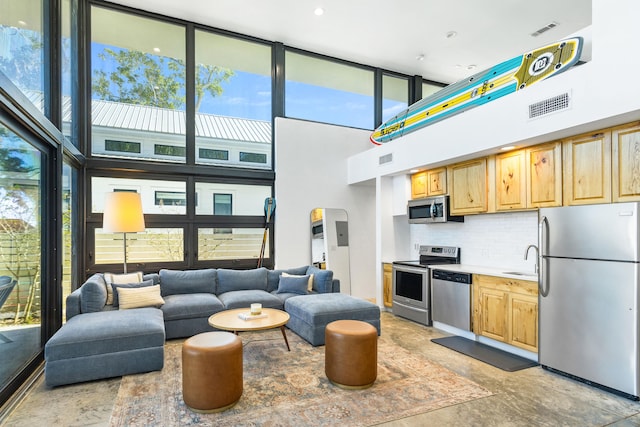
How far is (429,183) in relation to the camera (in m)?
5.17

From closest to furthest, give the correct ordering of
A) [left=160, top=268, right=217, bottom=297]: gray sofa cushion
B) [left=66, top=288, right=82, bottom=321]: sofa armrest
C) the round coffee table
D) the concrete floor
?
the concrete floor
the round coffee table
[left=66, top=288, right=82, bottom=321]: sofa armrest
[left=160, top=268, right=217, bottom=297]: gray sofa cushion

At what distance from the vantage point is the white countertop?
12.2 ft

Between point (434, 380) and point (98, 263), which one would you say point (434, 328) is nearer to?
point (434, 380)

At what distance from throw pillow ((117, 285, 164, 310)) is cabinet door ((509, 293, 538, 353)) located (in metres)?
3.87

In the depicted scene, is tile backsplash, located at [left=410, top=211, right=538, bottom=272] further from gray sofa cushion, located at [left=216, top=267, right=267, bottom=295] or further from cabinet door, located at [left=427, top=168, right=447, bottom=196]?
gray sofa cushion, located at [left=216, top=267, right=267, bottom=295]

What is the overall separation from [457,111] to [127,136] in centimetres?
458

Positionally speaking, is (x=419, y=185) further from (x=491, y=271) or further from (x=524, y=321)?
(x=524, y=321)

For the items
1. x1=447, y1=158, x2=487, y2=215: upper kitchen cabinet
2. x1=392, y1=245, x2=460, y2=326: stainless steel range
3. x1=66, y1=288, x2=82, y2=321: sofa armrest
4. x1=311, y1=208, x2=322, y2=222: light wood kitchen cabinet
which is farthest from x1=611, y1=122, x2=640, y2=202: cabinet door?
x1=66, y1=288, x2=82, y2=321: sofa armrest

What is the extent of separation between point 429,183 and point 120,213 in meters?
4.05

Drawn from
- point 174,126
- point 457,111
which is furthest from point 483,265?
point 174,126

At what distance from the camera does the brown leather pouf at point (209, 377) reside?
252cm

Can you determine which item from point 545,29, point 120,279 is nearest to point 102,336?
point 120,279

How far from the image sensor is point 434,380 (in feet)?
Answer: 10.1

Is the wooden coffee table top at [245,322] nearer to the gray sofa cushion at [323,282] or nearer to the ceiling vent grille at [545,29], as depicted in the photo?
the gray sofa cushion at [323,282]
